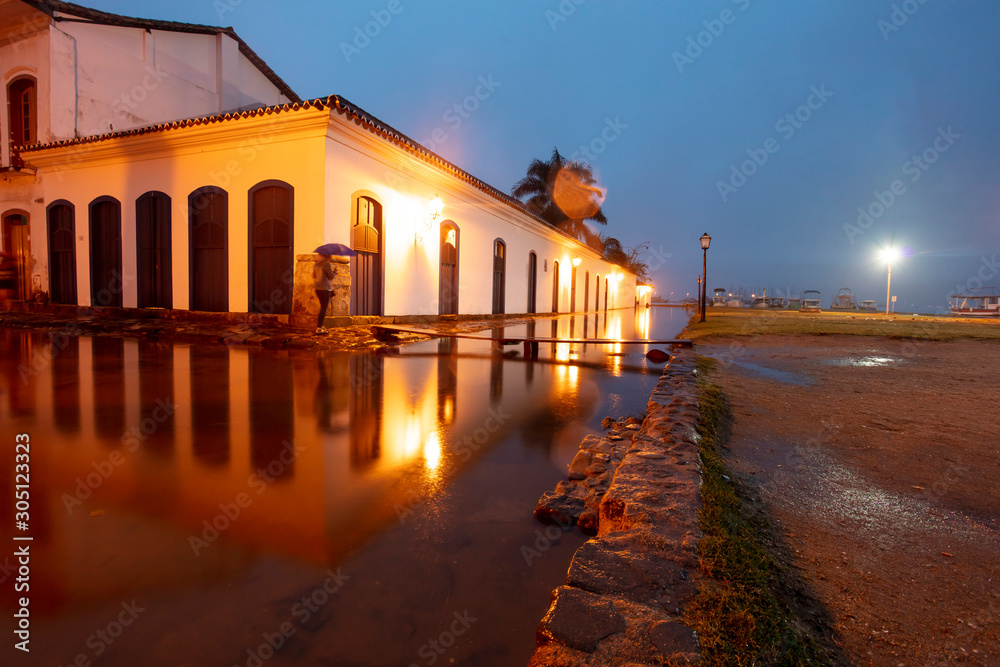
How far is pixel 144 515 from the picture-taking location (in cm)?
206

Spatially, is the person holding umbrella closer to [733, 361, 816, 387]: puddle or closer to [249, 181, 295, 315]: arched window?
[249, 181, 295, 315]: arched window

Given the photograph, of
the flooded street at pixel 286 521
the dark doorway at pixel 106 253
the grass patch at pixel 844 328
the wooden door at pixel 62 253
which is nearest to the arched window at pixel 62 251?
the wooden door at pixel 62 253

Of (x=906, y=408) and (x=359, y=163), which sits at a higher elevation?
(x=359, y=163)

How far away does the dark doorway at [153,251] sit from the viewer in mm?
11320

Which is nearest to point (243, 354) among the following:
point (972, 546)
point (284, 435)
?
point (284, 435)

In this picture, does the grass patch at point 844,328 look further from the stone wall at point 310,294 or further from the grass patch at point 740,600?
the grass patch at point 740,600

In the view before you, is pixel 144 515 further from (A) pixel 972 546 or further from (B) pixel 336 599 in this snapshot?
(A) pixel 972 546

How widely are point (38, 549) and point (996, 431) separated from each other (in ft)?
19.3

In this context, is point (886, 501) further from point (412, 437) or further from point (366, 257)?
point (366, 257)

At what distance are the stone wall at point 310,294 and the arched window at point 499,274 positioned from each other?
8.76 metres

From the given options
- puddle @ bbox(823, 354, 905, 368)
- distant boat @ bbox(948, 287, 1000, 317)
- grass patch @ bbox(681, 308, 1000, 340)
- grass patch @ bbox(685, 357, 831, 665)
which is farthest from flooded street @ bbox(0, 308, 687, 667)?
distant boat @ bbox(948, 287, 1000, 317)
